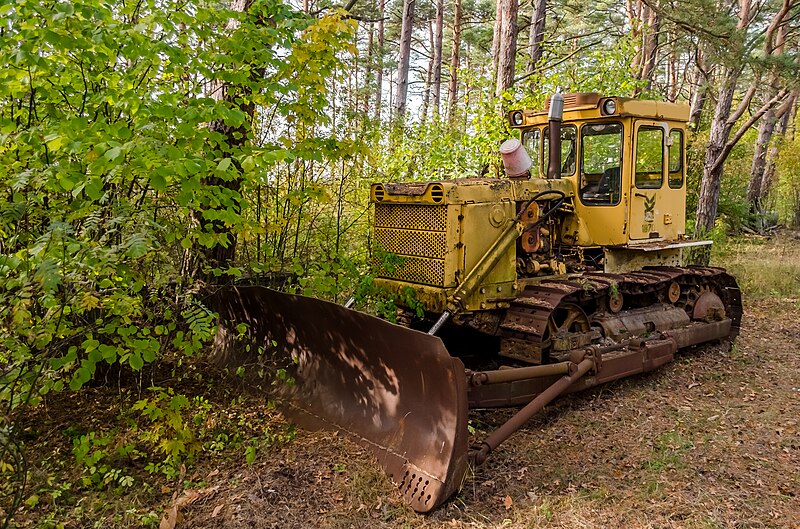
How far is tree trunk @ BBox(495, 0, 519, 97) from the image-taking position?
9.84 metres

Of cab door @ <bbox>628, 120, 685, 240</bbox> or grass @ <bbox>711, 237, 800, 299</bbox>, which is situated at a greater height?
cab door @ <bbox>628, 120, 685, 240</bbox>

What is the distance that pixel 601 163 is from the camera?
6422 mm

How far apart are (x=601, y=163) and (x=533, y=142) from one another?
841mm

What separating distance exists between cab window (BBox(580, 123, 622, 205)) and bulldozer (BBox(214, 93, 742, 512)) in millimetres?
15

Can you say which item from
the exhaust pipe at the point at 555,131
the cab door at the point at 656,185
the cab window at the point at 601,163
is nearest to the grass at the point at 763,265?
the cab door at the point at 656,185

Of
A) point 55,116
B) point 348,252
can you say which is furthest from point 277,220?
point 55,116

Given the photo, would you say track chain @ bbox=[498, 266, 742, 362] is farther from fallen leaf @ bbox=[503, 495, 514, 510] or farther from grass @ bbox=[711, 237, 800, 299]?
grass @ bbox=[711, 237, 800, 299]

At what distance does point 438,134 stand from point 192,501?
760 cm

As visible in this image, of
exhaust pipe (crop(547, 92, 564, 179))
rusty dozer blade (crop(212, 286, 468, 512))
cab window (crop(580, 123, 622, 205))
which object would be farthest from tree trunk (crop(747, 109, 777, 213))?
rusty dozer blade (crop(212, 286, 468, 512))

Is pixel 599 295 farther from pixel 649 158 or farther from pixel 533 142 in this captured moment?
pixel 533 142

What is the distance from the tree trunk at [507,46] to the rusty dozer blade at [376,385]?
20.2ft

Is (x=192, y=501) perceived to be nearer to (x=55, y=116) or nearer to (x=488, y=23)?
(x=55, y=116)

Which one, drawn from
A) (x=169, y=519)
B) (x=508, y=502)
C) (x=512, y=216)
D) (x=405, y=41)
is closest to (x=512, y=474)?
(x=508, y=502)

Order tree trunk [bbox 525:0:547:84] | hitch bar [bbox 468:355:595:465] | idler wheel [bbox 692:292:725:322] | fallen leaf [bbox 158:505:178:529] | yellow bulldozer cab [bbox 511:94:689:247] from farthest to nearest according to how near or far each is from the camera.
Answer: tree trunk [bbox 525:0:547:84] < idler wheel [bbox 692:292:725:322] < yellow bulldozer cab [bbox 511:94:689:247] < hitch bar [bbox 468:355:595:465] < fallen leaf [bbox 158:505:178:529]
